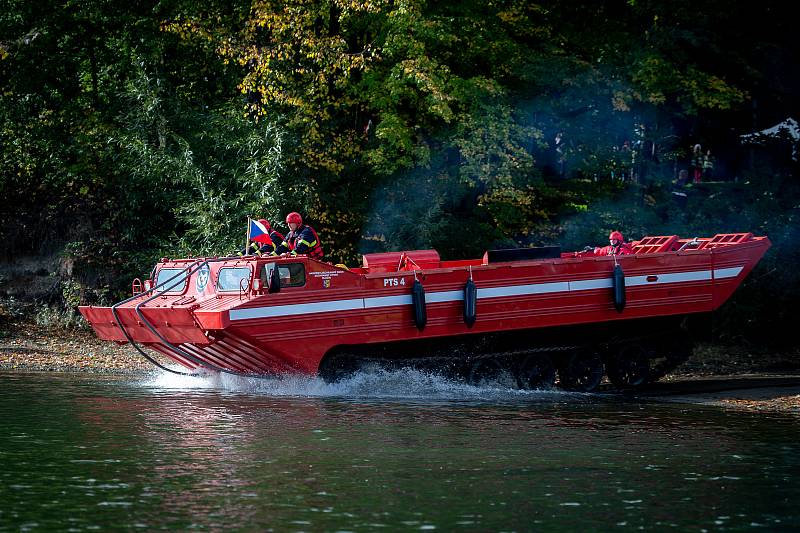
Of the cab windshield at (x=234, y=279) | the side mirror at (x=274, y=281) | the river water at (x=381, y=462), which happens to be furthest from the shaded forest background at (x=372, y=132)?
the river water at (x=381, y=462)

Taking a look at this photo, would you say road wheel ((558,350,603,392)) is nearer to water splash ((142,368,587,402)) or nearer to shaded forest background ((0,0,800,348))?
water splash ((142,368,587,402))

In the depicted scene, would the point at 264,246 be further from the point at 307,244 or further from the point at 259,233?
the point at 307,244

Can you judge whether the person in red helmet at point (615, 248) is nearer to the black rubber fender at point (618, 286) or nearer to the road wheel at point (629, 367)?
the black rubber fender at point (618, 286)

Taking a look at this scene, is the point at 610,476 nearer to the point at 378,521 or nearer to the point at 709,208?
the point at 378,521

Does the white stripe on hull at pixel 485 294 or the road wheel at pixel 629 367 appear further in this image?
the road wheel at pixel 629 367

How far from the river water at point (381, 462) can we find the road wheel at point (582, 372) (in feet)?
7.56

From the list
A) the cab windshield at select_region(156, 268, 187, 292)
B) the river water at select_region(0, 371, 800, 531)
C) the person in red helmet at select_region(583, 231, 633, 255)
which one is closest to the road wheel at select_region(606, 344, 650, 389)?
the person in red helmet at select_region(583, 231, 633, 255)

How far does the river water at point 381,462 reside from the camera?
10938mm

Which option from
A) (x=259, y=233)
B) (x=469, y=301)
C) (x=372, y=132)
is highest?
(x=372, y=132)

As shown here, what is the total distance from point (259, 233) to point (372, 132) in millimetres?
8934

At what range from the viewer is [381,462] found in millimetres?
13414

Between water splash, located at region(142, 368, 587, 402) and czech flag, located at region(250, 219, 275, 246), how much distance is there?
2.25 metres

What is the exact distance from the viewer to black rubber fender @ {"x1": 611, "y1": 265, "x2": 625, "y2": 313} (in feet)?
70.7

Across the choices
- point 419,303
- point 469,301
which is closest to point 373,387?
point 419,303
